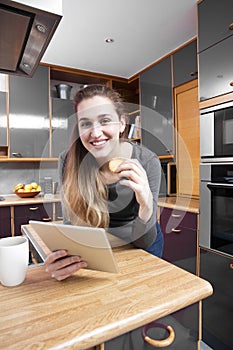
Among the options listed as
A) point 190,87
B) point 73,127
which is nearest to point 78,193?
point 73,127

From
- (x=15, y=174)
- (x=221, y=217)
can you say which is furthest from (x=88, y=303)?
(x=15, y=174)

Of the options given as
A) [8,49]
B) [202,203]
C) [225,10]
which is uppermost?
[225,10]

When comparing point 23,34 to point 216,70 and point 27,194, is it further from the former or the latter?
point 27,194

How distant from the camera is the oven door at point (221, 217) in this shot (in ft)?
4.65

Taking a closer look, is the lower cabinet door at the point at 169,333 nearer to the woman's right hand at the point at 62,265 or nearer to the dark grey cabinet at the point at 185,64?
the woman's right hand at the point at 62,265

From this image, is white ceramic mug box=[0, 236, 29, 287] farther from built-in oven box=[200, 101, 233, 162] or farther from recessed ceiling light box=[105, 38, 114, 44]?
recessed ceiling light box=[105, 38, 114, 44]

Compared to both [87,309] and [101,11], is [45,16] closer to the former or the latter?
[87,309]

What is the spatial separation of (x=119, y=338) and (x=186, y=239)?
1.41 m

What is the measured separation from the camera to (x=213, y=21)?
57.6 inches

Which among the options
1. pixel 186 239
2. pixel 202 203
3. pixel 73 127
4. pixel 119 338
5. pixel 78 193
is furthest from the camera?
pixel 186 239

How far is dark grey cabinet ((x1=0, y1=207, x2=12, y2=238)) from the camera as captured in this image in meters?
2.16

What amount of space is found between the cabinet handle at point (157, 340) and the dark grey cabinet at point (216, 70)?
1.32 metres

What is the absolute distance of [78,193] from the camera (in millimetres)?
Answer: 821

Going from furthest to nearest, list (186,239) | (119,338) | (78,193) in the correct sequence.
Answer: (186,239), (78,193), (119,338)
